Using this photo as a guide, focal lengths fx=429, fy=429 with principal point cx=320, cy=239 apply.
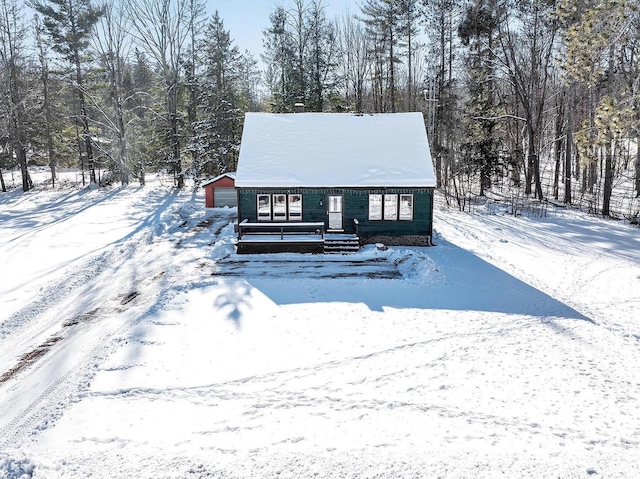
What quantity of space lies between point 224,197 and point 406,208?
13.2 metres

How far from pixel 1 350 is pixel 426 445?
29.3ft

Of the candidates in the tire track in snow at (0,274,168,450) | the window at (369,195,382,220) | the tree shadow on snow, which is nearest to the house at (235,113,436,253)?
the window at (369,195,382,220)

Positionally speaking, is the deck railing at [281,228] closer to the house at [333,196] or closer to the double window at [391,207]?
the house at [333,196]

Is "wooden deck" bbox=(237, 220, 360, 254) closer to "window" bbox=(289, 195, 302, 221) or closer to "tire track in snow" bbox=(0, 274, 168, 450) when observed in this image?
"window" bbox=(289, 195, 302, 221)

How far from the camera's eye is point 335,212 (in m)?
18.8

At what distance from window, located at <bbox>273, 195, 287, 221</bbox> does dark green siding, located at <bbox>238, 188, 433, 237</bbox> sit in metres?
0.44

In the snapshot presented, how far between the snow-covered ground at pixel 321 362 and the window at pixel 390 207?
202cm

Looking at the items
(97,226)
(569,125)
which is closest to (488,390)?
(97,226)

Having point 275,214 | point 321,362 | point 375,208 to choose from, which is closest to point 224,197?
point 275,214

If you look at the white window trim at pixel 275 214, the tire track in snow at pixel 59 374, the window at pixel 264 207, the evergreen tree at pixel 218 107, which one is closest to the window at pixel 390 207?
the white window trim at pixel 275 214

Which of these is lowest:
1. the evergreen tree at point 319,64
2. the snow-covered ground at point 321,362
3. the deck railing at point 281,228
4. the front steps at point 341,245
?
the snow-covered ground at point 321,362

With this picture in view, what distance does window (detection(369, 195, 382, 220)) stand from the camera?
18594 mm

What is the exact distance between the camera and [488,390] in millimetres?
7844

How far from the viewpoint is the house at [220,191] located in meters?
26.8
